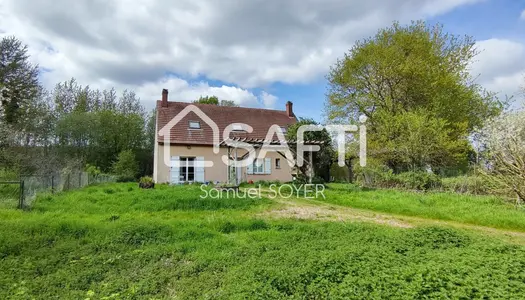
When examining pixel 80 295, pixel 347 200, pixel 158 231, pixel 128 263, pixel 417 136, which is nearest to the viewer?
pixel 80 295

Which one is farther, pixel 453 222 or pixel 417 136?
pixel 417 136

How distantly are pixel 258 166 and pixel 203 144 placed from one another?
12.4 feet

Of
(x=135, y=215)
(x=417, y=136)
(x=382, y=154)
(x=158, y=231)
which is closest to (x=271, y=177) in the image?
(x=382, y=154)

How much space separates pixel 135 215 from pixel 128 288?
4.62 metres

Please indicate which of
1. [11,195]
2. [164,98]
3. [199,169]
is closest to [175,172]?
[199,169]

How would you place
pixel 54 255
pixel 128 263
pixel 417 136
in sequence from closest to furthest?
pixel 128 263 → pixel 54 255 → pixel 417 136

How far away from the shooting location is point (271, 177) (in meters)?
19.3

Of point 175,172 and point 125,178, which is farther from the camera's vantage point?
point 125,178

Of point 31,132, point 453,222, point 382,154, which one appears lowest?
point 453,222

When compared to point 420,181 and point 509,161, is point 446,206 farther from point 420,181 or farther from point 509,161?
point 420,181

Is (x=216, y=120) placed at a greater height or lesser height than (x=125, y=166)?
greater

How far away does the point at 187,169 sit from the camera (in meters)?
18.0

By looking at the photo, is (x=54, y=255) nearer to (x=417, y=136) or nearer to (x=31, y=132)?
(x=417, y=136)

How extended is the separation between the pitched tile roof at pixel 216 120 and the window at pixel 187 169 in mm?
1107
